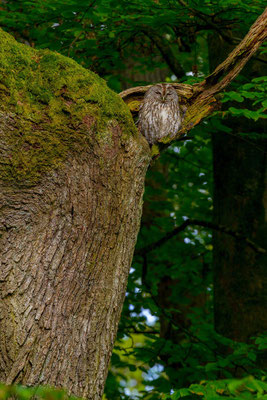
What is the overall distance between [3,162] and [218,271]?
395 cm

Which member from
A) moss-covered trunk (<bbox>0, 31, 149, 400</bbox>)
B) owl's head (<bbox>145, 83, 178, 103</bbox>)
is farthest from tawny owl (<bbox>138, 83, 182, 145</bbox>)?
moss-covered trunk (<bbox>0, 31, 149, 400</bbox>)

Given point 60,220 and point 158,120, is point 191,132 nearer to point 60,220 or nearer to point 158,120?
point 158,120

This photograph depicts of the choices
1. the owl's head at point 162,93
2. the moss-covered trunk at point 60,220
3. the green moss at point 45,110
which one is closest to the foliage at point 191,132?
the owl's head at point 162,93

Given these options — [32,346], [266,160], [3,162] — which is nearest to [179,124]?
[3,162]

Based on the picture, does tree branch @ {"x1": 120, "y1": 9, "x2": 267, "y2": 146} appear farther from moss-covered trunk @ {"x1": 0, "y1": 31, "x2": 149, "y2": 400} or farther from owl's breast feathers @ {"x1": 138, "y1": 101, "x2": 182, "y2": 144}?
moss-covered trunk @ {"x1": 0, "y1": 31, "x2": 149, "y2": 400}

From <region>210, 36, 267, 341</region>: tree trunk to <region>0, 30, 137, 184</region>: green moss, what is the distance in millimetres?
2910

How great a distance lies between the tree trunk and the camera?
207 inches

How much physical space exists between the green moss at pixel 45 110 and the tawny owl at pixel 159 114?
46cm

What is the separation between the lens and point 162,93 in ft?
11.6

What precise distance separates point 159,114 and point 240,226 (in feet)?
8.90

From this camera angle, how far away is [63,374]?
2129 mm

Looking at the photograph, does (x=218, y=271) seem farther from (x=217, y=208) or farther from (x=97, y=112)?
(x=97, y=112)

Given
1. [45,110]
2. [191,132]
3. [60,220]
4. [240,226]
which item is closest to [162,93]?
[191,132]

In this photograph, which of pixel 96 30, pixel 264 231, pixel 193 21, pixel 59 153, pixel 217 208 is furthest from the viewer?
pixel 217 208
